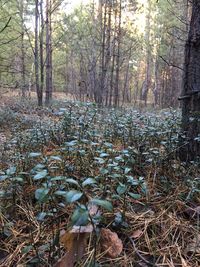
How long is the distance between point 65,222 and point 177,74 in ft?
65.0

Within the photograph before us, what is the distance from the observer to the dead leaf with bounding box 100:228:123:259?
1876mm

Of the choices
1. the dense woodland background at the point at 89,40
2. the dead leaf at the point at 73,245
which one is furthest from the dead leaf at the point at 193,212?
the dense woodland background at the point at 89,40

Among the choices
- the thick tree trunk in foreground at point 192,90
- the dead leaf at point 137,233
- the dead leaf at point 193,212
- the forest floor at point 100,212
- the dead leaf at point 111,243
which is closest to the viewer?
the forest floor at point 100,212

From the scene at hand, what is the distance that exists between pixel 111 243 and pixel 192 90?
2.01m

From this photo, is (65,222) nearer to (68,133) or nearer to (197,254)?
(197,254)

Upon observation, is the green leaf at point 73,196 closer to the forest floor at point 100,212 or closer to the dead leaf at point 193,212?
the forest floor at point 100,212

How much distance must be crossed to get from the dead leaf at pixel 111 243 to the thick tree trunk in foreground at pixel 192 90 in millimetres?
1482

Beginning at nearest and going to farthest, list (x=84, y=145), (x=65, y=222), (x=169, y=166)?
(x=65, y=222) → (x=169, y=166) → (x=84, y=145)

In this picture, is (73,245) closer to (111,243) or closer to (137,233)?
(111,243)

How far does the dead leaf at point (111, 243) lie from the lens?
1876 millimetres

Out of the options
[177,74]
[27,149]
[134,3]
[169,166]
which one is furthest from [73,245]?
[177,74]

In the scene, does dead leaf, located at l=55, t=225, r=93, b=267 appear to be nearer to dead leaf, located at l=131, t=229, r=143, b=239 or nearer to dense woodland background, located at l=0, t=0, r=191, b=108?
dead leaf, located at l=131, t=229, r=143, b=239

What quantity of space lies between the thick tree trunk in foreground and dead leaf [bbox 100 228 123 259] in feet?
4.86

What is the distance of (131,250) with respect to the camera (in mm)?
1948
